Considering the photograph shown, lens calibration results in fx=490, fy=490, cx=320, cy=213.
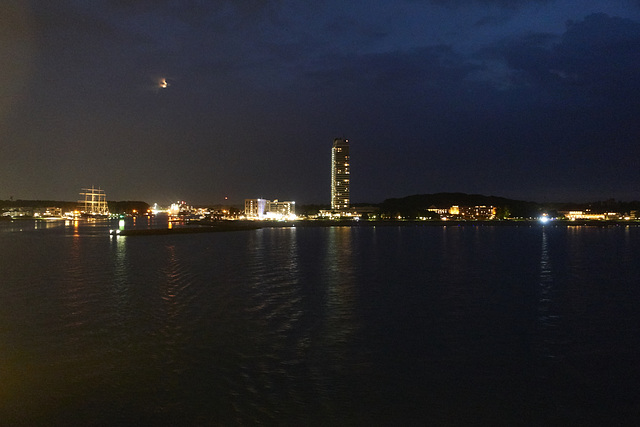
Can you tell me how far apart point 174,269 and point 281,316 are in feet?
42.9

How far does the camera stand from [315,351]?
10977mm

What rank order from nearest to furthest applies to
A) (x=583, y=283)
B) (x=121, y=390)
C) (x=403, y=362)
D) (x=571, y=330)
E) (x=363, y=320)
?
(x=121, y=390) → (x=403, y=362) → (x=571, y=330) → (x=363, y=320) → (x=583, y=283)

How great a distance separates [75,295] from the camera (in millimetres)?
18047

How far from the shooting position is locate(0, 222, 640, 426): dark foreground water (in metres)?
7.62

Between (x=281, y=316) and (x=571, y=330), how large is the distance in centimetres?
814

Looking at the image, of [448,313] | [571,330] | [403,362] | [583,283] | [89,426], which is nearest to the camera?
[89,426]

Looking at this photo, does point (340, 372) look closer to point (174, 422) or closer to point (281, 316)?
point (174, 422)

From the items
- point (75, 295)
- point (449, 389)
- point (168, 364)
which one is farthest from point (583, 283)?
point (75, 295)

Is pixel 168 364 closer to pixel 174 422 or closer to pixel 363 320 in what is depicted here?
pixel 174 422

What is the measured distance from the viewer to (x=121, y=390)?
27.2 ft

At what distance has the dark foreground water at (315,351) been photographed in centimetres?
762

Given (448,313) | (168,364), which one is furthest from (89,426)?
(448,313)

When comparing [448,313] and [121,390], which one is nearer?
[121,390]

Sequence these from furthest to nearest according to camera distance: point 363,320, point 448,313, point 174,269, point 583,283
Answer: point 174,269, point 583,283, point 448,313, point 363,320
